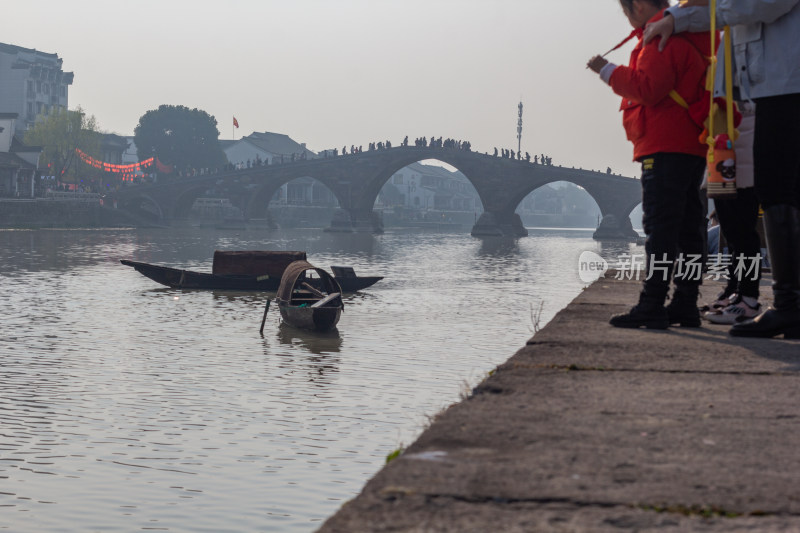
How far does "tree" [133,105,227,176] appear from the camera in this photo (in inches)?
2867

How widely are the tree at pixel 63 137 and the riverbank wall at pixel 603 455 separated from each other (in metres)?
60.9

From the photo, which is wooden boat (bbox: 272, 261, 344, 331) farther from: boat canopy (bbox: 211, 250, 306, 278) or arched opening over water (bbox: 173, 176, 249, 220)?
arched opening over water (bbox: 173, 176, 249, 220)

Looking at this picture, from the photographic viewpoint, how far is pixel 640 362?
2971mm

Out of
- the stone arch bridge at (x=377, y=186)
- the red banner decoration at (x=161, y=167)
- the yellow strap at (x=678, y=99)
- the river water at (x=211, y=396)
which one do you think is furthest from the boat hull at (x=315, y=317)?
the red banner decoration at (x=161, y=167)

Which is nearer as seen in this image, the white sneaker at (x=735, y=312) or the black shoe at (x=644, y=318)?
the black shoe at (x=644, y=318)

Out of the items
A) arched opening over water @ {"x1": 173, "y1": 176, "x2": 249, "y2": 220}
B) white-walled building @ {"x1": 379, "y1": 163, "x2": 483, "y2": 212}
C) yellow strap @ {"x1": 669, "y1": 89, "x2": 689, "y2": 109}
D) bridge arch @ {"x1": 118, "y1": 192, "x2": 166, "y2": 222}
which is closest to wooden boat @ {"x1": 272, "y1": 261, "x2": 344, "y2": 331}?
yellow strap @ {"x1": 669, "y1": 89, "x2": 689, "y2": 109}

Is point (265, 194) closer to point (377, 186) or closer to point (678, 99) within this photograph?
point (377, 186)

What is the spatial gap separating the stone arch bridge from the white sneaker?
→ 6299 cm

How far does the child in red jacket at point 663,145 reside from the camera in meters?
3.94

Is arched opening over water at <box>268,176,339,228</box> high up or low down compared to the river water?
up

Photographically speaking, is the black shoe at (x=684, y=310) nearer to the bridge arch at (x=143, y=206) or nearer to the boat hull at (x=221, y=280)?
the boat hull at (x=221, y=280)

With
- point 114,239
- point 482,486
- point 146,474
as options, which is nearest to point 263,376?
point 146,474

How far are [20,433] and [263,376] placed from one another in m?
3.30

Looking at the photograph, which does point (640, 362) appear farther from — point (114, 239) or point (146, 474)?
point (114, 239)
